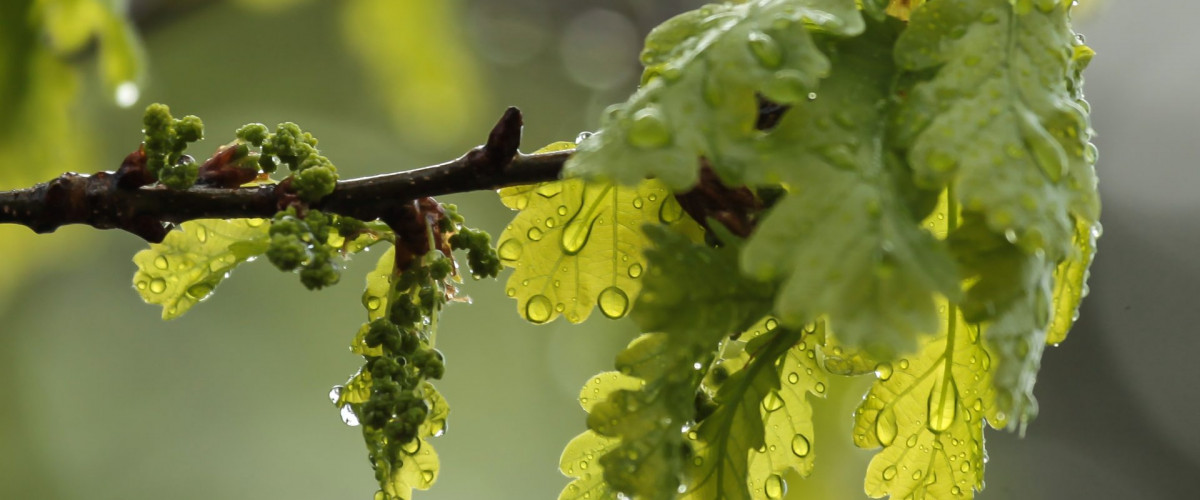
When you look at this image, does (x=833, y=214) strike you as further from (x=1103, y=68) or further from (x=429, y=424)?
(x=1103, y=68)

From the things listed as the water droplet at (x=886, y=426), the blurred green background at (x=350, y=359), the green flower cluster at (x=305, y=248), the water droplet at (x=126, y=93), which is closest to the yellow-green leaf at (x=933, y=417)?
the water droplet at (x=886, y=426)

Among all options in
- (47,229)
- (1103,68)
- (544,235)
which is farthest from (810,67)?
(1103,68)

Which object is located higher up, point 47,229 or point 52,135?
point 52,135

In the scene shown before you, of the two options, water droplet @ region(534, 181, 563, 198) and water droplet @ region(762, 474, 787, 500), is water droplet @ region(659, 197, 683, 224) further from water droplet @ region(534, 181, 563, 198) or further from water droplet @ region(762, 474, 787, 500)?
water droplet @ region(762, 474, 787, 500)

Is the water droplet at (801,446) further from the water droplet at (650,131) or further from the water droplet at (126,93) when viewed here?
the water droplet at (126,93)

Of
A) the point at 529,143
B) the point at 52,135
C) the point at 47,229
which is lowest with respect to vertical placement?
the point at 529,143

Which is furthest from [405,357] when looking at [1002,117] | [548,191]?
[1002,117]

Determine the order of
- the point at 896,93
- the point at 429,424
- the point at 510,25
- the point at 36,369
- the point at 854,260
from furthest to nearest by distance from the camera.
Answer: the point at 510,25 → the point at 36,369 → the point at 429,424 → the point at 896,93 → the point at 854,260
